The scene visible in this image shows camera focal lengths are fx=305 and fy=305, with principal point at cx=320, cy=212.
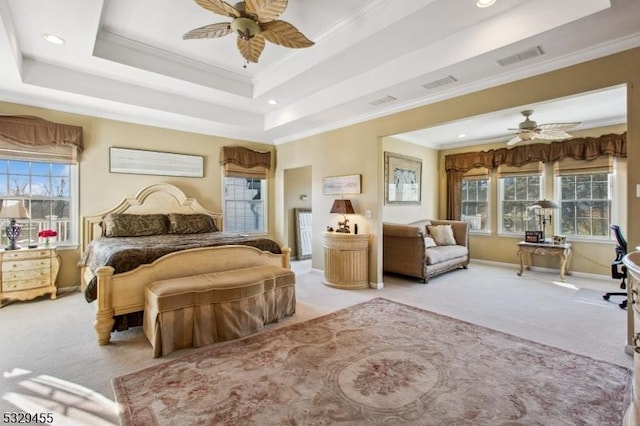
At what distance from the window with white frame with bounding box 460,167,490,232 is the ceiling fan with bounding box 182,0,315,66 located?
572 centimetres

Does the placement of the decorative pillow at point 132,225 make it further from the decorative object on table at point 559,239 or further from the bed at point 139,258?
the decorative object on table at point 559,239

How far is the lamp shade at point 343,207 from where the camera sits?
5.00m

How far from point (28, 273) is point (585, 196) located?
9.03 m

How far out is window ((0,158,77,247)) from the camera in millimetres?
4309

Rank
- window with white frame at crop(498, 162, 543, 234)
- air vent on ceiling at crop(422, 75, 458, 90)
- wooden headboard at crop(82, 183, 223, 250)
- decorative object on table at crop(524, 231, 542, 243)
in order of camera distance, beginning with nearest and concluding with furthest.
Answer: air vent on ceiling at crop(422, 75, 458, 90) → wooden headboard at crop(82, 183, 223, 250) → decorative object on table at crop(524, 231, 542, 243) → window with white frame at crop(498, 162, 543, 234)

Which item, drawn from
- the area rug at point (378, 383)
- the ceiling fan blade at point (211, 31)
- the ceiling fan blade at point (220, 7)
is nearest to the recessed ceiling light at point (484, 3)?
the ceiling fan blade at point (220, 7)

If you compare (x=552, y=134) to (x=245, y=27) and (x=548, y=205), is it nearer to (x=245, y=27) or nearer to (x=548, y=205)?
(x=548, y=205)

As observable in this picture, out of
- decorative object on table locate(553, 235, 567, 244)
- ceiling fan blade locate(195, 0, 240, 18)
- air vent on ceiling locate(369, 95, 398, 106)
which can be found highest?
ceiling fan blade locate(195, 0, 240, 18)

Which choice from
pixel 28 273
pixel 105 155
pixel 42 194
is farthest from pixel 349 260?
pixel 42 194

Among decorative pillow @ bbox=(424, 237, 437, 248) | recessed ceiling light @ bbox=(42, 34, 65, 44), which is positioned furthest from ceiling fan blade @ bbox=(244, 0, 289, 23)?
decorative pillow @ bbox=(424, 237, 437, 248)

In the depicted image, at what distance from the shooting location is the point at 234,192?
254 inches

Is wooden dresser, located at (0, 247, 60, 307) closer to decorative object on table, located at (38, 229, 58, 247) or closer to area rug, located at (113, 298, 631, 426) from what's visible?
decorative object on table, located at (38, 229, 58, 247)

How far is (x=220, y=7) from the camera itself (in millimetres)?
2467

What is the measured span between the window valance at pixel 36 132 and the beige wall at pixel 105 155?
16 centimetres
